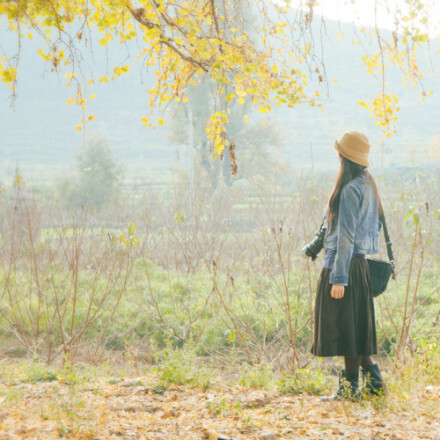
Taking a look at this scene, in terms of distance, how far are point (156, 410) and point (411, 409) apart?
166cm

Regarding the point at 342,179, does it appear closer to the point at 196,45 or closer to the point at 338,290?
the point at 338,290

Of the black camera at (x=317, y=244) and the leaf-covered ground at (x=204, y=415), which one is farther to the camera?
the black camera at (x=317, y=244)

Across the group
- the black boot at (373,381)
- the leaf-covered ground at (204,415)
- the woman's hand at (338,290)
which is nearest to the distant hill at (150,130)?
the leaf-covered ground at (204,415)

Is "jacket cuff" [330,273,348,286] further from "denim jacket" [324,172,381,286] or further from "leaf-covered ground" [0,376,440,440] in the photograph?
"leaf-covered ground" [0,376,440,440]

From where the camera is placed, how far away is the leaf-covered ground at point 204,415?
→ 3.14 m

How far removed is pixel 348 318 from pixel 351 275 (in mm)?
261

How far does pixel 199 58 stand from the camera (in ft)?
15.1

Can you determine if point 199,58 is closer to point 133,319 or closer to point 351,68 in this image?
point 133,319

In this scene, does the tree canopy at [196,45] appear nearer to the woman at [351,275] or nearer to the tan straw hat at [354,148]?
the tan straw hat at [354,148]

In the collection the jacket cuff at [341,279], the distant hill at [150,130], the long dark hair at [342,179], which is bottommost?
the jacket cuff at [341,279]

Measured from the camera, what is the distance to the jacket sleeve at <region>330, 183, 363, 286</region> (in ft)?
10.9

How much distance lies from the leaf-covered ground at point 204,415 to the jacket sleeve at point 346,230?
0.80 metres

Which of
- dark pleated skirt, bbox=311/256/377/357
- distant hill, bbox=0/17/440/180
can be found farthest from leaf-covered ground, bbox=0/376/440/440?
distant hill, bbox=0/17/440/180

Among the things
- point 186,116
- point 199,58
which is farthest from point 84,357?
point 186,116
